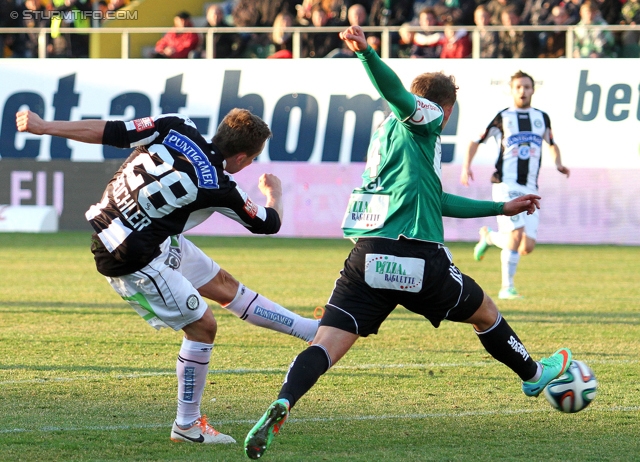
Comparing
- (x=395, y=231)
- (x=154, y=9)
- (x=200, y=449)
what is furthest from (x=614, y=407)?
(x=154, y=9)

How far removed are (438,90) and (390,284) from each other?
950mm

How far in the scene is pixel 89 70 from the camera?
19.9m

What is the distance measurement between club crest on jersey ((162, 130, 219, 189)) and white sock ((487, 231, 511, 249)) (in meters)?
6.61

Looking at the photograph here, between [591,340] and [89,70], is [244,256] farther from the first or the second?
[591,340]

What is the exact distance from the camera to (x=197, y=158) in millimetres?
5000

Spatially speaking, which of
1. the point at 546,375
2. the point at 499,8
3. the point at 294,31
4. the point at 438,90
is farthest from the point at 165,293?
the point at 499,8

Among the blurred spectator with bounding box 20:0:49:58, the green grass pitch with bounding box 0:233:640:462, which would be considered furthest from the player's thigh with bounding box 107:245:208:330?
the blurred spectator with bounding box 20:0:49:58

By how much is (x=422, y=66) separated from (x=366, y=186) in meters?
13.8

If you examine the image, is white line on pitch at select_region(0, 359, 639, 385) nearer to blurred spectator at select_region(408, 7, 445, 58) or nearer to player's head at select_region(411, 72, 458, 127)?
player's head at select_region(411, 72, 458, 127)

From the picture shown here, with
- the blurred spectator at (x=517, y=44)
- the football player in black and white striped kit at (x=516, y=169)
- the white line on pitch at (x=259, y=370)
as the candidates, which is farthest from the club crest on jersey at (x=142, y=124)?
the blurred spectator at (x=517, y=44)

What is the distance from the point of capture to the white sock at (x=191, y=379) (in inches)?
202

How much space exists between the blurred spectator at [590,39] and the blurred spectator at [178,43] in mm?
6919

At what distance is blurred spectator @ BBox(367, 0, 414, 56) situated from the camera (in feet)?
64.4

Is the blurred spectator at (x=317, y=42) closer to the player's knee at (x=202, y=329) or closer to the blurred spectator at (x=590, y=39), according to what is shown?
the blurred spectator at (x=590, y=39)
